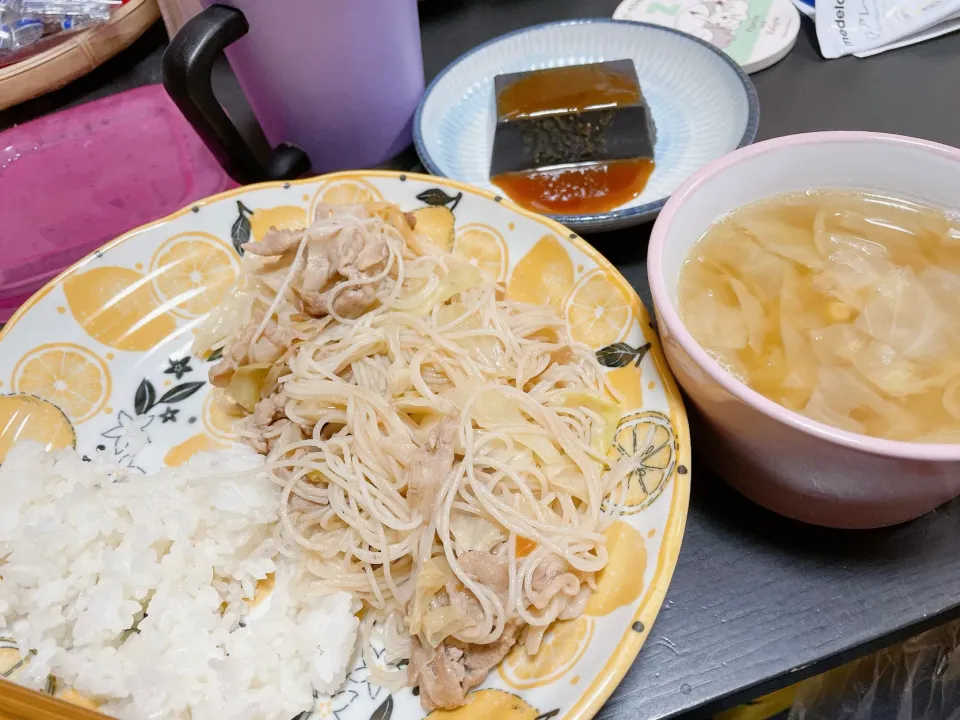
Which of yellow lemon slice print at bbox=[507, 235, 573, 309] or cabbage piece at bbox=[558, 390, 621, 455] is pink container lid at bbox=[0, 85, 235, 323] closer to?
yellow lemon slice print at bbox=[507, 235, 573, 309]

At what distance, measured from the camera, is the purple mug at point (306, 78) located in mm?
1554

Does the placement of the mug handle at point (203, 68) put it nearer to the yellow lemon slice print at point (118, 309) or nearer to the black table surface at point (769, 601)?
the yellow lemon slice print at point (118, 309)

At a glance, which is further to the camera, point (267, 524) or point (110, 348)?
point (110, 348)

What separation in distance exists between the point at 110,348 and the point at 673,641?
58.5 inches

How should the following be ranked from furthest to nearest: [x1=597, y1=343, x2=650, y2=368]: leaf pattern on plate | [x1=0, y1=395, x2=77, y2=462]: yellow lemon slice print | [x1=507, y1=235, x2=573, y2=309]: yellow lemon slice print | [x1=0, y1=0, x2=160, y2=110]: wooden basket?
[x1=0, y1=0, x2=160, y2=110]: wooden basket
[x1=507, y1=235, x2=573, y2=309]: yellow lemon slice print
[x1=0, y1=395, x2=77, y2=462]: yellow lemon slice print
[x1=597, y1=343, x2=650, y2=368]: leaf pattern on plate

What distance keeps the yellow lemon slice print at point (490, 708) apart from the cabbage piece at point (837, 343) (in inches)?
31.0

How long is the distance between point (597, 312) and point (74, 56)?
2.34m

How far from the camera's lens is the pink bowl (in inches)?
36.9

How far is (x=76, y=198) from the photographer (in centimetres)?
206

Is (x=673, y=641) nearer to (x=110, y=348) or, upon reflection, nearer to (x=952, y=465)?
(x=952, y=465)

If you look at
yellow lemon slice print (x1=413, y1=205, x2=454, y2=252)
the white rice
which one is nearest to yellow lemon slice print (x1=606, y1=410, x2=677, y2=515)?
the white rice

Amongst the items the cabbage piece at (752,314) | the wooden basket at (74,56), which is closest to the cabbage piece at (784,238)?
the cabbage piece at (752,314)

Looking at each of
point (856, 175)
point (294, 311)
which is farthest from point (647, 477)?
point (294, 311)

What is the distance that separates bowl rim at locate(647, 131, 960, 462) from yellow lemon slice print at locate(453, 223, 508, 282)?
549 mm
